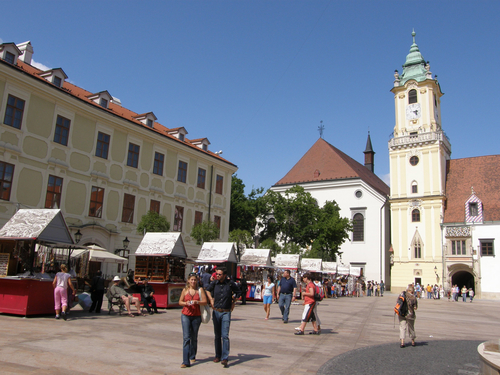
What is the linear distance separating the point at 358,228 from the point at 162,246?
1555 inches

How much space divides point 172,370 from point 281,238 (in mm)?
40879

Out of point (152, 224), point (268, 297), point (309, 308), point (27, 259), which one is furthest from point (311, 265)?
point (27, 259)

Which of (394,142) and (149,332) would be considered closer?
(149,332)

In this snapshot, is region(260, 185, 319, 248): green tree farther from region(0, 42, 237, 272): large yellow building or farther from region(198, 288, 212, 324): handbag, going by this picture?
region(198, 288, 212, 324): handbag

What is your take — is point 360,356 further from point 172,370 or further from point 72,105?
point 72,105

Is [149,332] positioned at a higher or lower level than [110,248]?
lower

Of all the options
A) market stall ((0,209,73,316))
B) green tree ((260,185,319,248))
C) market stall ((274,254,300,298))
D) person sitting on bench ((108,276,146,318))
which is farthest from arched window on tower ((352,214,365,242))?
market stall ((0,209,73,316))

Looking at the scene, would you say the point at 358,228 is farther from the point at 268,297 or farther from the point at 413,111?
the point at 268,297

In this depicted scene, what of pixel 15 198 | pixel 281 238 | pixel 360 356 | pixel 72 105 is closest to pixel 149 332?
pixel 360 356

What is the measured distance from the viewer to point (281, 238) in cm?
4725

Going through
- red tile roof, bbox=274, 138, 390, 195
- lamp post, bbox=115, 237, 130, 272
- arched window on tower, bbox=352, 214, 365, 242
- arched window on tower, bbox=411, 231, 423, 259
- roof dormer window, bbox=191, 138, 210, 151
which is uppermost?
red tile roof, bbox=274, 138, 390, 195

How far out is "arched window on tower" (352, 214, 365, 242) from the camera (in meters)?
53.3

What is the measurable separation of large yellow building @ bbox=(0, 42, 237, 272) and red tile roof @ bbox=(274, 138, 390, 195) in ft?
89.3

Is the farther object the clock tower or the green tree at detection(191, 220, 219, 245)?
the clock tower
